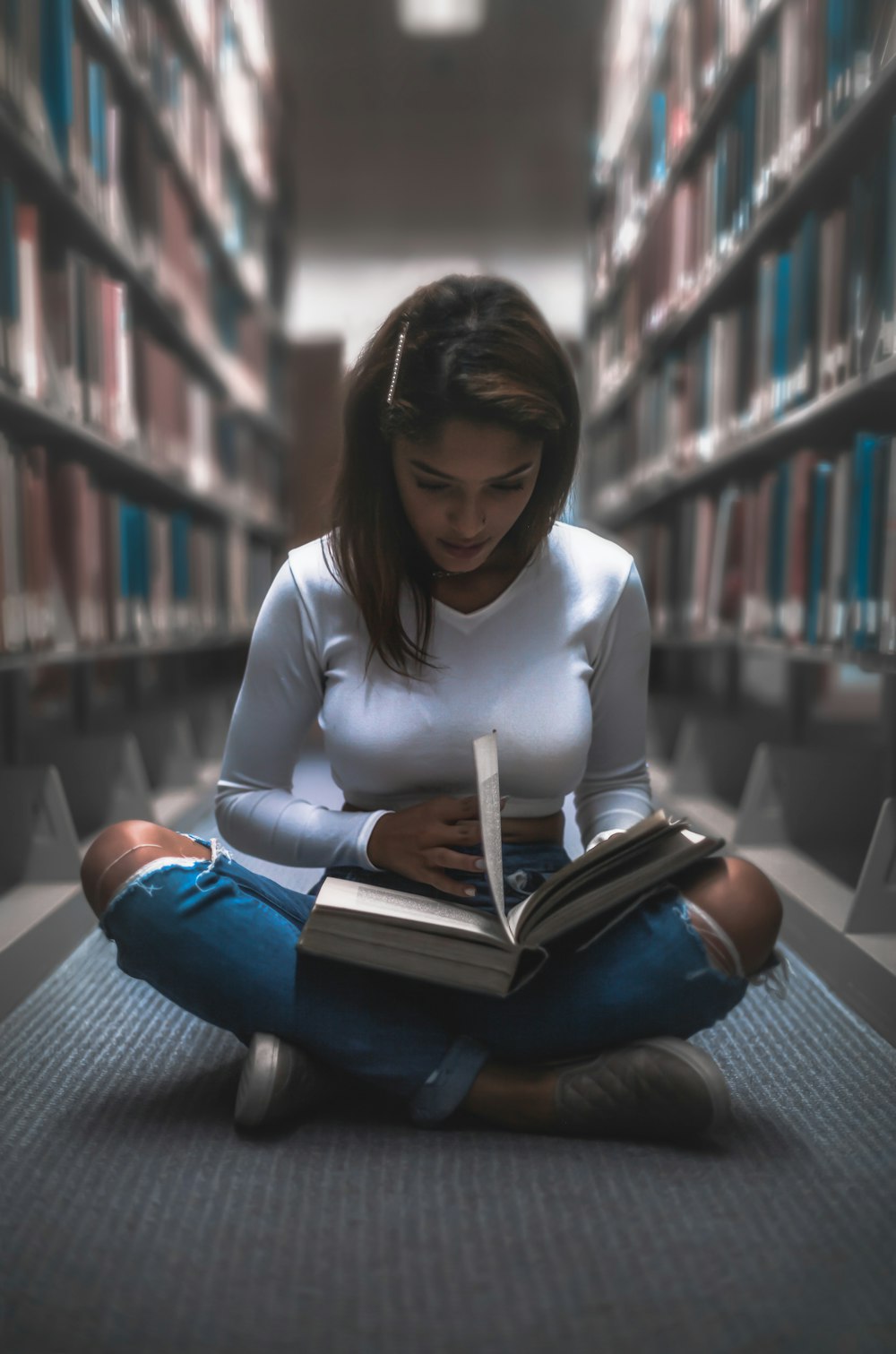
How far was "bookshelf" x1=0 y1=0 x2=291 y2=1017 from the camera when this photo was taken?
1435mm

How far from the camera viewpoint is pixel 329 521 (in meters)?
1.00

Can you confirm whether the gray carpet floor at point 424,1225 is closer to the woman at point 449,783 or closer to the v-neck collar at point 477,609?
the woman at point 449,783

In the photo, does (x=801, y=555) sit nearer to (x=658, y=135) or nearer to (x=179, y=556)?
(x=179, y=556)

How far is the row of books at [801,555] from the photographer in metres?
1.37

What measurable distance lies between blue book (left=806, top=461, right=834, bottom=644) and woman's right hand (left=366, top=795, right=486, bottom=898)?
90 centimetres

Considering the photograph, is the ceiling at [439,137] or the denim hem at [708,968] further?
the ceiling at [439,137]

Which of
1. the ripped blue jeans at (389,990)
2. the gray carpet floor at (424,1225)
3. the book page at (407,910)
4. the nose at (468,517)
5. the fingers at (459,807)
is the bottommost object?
the gray carpet floor at (424,1225)

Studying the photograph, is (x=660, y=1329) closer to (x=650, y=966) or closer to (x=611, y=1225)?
(x=611, y=1225)

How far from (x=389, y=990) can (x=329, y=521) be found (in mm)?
411

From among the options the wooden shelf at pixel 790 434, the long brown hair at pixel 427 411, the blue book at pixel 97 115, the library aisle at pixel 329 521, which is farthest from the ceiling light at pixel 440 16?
the long brown hair at pixel 427 411

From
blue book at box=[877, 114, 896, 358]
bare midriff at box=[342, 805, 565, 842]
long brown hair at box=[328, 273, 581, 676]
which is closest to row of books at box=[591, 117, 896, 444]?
blue book at box=[877, 114, 896, 358]

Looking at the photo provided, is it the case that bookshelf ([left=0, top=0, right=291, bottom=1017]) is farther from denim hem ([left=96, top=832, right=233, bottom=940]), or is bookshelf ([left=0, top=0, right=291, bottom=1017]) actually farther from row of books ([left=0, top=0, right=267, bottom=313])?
denim hem ([left=96, top=832, right=233, bottom=940])

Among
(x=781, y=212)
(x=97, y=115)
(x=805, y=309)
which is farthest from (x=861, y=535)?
(x=97, y=115)

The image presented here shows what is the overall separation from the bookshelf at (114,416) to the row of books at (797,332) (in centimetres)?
107
